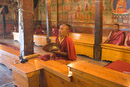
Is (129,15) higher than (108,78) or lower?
higher

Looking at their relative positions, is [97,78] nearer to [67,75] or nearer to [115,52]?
[67,75]

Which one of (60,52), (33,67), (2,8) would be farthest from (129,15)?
(2,8)

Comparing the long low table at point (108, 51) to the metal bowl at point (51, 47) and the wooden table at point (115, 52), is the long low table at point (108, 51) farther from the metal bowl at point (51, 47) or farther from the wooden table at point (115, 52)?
the metal bowl at point (51, 47)

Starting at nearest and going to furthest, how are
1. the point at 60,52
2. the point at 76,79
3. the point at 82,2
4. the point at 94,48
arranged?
the point at 76,79 → the point at 60,52 → the point at 94,48 → the point at 82,2

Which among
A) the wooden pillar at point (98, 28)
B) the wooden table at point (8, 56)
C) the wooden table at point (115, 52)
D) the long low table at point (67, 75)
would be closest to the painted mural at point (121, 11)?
the wooden pillar at point (98, 28)

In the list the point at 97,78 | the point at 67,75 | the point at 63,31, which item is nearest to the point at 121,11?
the point at 63,31

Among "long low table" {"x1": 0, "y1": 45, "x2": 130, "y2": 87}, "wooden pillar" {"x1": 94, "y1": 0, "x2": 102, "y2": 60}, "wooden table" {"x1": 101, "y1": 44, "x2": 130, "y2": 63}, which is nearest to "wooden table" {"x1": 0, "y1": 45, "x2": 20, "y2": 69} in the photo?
"long low table" {"x1": 0, "y1": 45, "x2": 130, "y2": 87}

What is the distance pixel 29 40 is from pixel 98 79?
2.29 meters

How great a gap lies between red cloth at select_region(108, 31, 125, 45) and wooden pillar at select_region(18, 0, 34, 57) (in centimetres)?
373

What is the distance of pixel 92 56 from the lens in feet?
19.4

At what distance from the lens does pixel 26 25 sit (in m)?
3.45

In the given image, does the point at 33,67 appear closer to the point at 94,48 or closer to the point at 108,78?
the point at 108,78

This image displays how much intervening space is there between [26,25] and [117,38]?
3970mm

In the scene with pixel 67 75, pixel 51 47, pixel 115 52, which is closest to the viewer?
pixel 67 75
